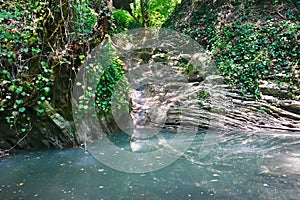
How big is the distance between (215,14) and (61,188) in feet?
30.5

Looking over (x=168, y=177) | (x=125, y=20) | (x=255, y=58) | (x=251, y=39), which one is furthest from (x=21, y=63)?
(x=125, y=20)

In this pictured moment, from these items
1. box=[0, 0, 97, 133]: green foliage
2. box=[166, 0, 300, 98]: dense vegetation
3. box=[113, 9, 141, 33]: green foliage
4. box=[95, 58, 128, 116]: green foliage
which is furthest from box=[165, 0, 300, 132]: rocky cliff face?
box=[0, 0, 97, 133]: green foliage

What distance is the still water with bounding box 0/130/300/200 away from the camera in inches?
93.2

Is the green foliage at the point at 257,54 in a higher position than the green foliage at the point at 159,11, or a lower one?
lower

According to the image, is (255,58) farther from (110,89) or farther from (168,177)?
(168,177)

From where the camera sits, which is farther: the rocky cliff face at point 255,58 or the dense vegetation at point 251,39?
the dense vegetation at point 251,39

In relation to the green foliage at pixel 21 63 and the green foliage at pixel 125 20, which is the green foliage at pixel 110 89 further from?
the green foliage at pixel 125 20

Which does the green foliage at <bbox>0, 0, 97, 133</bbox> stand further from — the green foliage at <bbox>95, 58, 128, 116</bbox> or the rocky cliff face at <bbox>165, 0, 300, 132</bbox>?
the rocky cliff face at <bbox>165, 0, 300, 132</bbox>

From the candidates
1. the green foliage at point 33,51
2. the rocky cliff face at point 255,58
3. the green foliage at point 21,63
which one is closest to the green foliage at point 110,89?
the green foliage at point 33,51

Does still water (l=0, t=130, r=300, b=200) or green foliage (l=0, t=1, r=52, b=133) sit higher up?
green foliage (l=0, t=1, r=52, b=133)

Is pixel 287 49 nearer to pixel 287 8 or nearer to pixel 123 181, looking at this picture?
pixel 287 8

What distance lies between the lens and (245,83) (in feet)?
23.1

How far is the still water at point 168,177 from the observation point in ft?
Answer: 7.77

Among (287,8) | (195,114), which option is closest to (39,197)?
(195,114)
